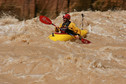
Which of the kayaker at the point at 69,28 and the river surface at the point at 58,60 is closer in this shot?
the river surface at the point at 58,60

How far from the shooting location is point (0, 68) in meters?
2.72

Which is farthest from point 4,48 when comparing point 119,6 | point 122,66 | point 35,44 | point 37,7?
point 119,6

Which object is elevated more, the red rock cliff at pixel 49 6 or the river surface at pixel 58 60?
the red rock cliff at pixel 49 6

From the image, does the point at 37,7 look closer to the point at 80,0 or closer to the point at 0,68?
the point at 80,0

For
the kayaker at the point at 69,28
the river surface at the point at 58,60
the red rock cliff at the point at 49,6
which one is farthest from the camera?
the red rock cliff at the point at 49,6

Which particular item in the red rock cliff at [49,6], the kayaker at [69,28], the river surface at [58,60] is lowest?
the river surface at [58,60]

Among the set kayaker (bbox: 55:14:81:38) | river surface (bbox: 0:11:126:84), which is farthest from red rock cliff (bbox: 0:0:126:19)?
kayaker (bbox: 55:14:81:38)

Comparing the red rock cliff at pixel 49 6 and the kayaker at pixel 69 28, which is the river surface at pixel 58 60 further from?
the red rock cliff at pixel 49 6

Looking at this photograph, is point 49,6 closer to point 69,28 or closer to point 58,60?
point 69,28

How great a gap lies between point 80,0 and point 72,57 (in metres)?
5.44

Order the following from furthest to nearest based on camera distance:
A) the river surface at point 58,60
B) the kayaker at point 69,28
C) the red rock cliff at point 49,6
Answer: the red rock cliff at point 49,6, the kayaker at point 69,28, the river surface at point 58,60

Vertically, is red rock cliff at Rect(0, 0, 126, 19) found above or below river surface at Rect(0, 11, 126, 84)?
above

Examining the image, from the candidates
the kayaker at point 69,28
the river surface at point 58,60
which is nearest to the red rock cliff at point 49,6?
the river surface at point 58,60

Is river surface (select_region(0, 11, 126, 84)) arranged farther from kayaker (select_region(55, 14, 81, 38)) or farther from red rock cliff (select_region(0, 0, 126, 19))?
red rock cliff (select_region(0, 0, 126, 19))
